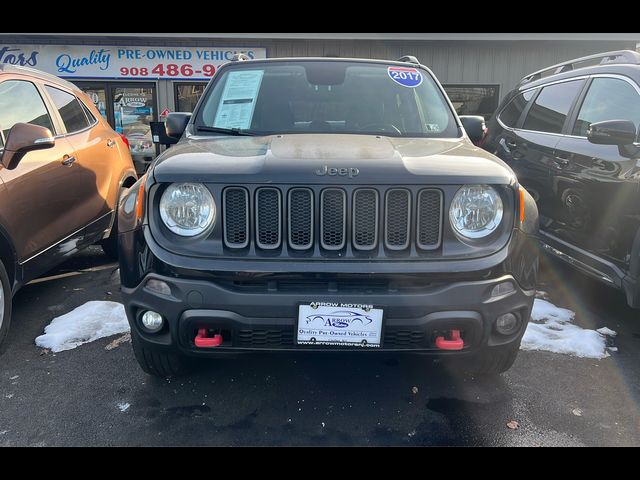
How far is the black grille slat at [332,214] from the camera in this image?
2283 mm

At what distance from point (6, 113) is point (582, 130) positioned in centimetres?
435

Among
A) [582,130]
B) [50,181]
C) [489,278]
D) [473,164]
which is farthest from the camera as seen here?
[582,130]

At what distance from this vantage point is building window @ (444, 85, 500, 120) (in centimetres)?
1103

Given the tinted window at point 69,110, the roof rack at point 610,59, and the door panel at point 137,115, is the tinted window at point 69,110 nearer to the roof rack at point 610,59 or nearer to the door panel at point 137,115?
the roof rack at point 610,59

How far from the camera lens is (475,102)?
11141 mm

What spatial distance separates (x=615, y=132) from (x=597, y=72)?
98cm

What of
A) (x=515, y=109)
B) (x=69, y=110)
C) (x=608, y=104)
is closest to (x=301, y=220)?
(x=608, y=104)

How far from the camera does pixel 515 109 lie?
17.5 ft

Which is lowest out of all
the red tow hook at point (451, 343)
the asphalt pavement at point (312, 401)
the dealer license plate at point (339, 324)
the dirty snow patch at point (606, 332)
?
the dirty snow patch at point (606, 332)

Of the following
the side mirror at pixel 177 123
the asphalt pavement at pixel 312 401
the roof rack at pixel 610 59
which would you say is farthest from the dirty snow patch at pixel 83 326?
the roof rack at pixel 610 59

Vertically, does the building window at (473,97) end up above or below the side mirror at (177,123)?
below

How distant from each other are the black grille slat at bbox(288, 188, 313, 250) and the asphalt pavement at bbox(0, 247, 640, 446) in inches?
21.4

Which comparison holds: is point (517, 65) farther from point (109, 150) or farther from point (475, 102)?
point (109, 150)

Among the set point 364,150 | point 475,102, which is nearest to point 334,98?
point 364,150
